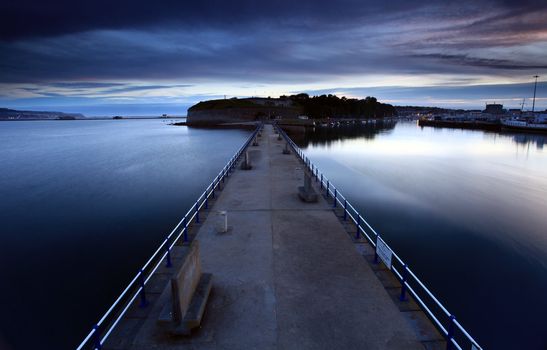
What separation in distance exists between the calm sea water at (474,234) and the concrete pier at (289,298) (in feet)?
20.6

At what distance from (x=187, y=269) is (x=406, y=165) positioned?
5237 cm

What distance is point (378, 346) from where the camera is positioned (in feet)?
24.6

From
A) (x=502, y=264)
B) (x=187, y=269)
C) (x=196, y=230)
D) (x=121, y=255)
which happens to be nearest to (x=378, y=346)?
(x=187, y=269)

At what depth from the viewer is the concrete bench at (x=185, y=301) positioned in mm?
7637

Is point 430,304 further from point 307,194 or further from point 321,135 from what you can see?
point 321,135

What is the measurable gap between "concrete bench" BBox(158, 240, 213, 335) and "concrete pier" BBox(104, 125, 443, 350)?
0.90 ft

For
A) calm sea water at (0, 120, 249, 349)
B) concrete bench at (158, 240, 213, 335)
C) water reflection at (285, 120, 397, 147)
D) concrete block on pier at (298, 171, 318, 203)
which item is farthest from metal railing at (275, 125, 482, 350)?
water reflection at (285, 120, 397, 147)

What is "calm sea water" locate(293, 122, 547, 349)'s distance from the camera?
13758 mm

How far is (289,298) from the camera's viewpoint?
9.35m

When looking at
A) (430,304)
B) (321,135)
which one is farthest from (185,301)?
(321,135)

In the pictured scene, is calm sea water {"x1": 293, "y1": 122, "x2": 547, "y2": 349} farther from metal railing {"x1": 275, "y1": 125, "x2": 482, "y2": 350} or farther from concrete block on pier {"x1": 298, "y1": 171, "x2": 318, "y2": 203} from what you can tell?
concrete block on pier {"x1": 298, "y1": 171, "x2": 318, "y2": 203}

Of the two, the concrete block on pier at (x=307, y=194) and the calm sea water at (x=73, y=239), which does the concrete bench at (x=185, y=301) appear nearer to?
the calm sea water at (x=73, y=239)

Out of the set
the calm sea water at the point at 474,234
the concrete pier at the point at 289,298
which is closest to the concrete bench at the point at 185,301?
the concrete pier at the point at 289,298

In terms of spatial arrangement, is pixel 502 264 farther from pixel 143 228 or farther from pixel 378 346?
pixel 143 228
